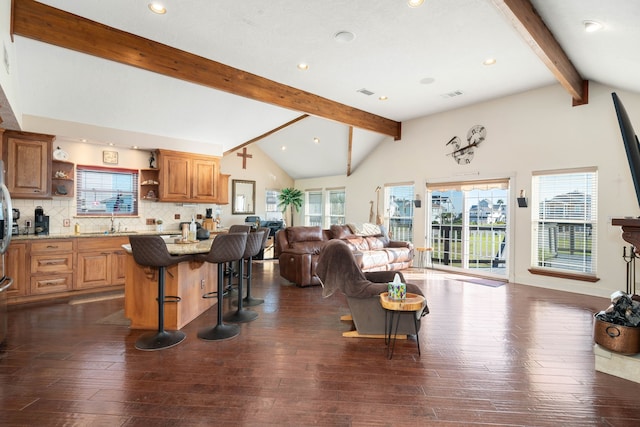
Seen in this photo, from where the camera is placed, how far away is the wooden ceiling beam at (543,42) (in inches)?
118

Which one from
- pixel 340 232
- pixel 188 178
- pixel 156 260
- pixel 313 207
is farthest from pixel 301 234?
pixel 313 207

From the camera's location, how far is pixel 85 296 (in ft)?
15.4

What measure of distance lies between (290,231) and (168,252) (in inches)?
119

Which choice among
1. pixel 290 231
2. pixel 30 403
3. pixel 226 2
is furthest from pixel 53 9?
pixel 290 231

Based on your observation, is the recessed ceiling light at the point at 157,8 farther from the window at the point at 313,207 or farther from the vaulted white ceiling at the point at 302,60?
the window at the point at 313,207

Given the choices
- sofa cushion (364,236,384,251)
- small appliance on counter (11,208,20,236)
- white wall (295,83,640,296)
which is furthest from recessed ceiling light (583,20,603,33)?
small appliance on counter (11,208,20,236)

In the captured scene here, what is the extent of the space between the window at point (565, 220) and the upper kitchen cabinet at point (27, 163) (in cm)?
798

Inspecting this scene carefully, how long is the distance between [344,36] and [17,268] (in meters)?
5.22

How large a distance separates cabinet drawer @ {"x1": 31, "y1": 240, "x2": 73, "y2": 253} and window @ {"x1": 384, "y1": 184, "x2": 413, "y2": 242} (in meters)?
6.67

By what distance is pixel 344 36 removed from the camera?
368cm

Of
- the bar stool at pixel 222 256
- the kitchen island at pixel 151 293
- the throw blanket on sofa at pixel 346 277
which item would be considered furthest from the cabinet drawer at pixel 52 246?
the throw blanket on sofa at pixel 346 277

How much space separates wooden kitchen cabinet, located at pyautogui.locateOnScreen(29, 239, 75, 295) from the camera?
4.35 metres

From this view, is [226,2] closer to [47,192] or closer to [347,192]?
[47,192]

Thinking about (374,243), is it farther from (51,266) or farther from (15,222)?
(15,222)
